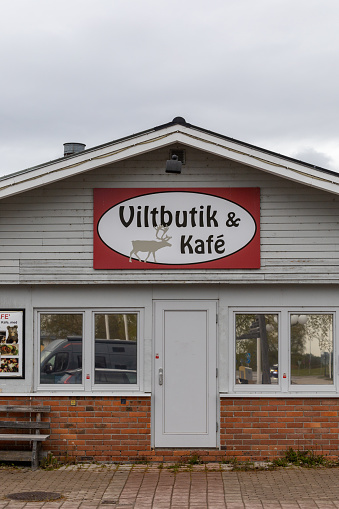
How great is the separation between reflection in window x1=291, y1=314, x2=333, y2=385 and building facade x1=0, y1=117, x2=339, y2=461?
3 cm

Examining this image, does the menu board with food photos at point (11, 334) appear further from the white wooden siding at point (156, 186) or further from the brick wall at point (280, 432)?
the brick wall at point (280, 432)

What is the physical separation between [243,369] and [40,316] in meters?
3.07

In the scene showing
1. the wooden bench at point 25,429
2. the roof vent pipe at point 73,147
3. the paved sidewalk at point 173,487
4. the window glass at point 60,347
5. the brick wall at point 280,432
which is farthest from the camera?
the roof vent pipe at point 73,147

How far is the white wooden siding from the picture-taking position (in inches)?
471

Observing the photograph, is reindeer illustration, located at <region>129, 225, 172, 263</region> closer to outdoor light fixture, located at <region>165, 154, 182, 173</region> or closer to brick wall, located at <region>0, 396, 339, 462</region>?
outdoor light fixture, located at <region>165, 154, 182, 173</region>

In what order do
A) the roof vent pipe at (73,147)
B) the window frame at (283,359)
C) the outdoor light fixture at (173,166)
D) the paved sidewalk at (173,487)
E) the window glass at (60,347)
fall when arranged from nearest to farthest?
1. the paved sidewalk at (173,487)
2. the outdoor light fixture at (173,166)
3. the window frame at (283,359)
4. the window glass at (60,347)
5. the roof vent pipe at (73,147)

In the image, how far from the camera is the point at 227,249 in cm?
1196

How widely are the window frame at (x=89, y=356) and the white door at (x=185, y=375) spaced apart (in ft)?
0.82

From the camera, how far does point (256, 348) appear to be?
1218cm

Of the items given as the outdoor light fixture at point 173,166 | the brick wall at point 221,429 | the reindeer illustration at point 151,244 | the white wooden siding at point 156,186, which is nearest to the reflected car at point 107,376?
the brick wall at point 221,429

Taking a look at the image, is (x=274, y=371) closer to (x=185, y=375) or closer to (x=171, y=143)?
(x=185, y=375)

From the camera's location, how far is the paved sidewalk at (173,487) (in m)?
9.70

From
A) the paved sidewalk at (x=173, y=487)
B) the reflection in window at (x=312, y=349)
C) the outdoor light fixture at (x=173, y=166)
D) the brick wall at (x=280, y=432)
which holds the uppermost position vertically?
the outdoor light fixture at (x=173, y=166)

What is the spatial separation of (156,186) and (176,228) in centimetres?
67
